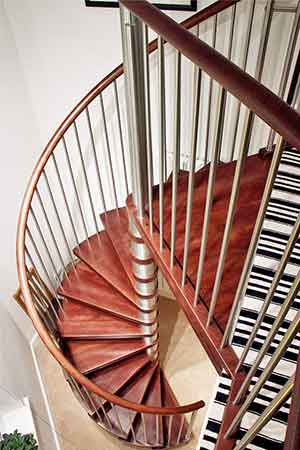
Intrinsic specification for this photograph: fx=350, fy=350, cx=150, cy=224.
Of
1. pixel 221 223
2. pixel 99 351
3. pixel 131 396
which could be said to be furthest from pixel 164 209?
pixel 131 396

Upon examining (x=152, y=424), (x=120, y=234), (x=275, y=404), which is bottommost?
(x=275, y=404)

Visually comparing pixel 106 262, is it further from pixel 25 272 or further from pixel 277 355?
pixel 277 355

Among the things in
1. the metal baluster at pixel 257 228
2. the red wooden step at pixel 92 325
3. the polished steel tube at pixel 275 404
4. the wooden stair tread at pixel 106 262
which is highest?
the wooden stair tread at pixel 106 262

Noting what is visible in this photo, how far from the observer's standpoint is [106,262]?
115 inches

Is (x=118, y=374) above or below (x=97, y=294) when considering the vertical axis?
below

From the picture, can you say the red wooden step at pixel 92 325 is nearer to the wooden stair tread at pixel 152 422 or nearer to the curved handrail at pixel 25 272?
the wooden stair tread at pixel 152 422

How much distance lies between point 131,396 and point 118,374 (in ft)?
0.72

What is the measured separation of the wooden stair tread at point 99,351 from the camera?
9.32 feet

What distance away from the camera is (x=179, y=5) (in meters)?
2.15

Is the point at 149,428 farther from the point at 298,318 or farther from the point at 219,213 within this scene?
the point at 298,318

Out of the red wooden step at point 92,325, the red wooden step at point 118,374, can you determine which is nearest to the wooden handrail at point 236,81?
the red wooden step at point 92,325

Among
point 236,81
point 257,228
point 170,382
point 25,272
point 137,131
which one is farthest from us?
point 170,382

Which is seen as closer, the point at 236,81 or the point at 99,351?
the point at 236,81

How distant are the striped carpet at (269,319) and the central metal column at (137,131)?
0.62 m
